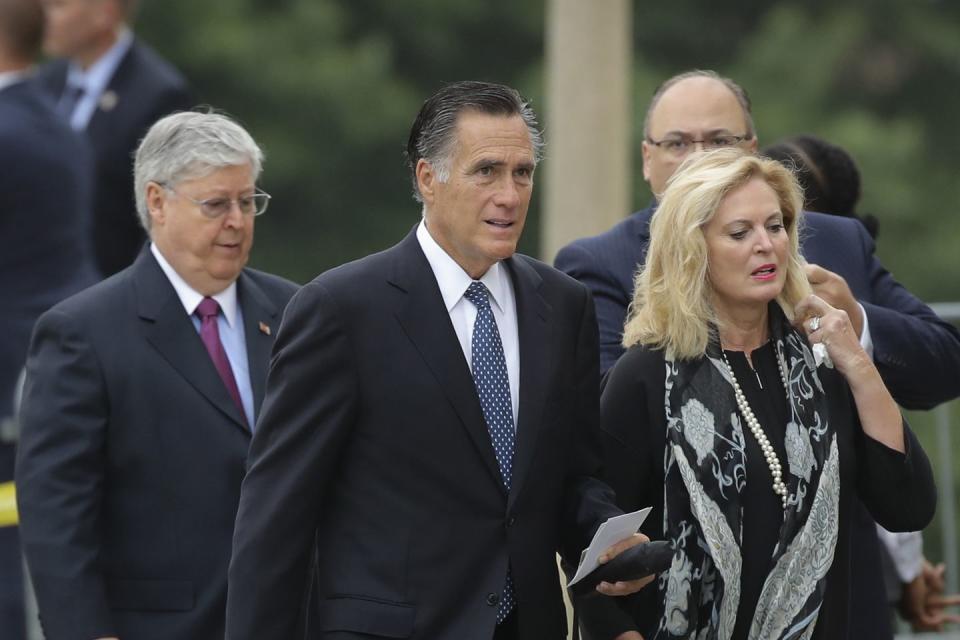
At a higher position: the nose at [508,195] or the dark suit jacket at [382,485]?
the nose at [508,195]

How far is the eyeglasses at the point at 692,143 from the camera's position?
16.5 feet

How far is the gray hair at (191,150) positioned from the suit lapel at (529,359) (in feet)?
3.43

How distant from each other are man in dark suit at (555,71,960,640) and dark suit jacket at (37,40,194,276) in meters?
2.80

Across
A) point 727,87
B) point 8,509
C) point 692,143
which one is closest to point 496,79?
point 8,509

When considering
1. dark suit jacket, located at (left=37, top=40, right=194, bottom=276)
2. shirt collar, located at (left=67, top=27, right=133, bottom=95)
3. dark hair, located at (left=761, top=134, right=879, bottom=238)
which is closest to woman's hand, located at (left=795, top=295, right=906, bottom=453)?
dark hair, located at (left=761, top=134, right=879, bottom=238)

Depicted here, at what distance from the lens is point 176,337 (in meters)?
4.87

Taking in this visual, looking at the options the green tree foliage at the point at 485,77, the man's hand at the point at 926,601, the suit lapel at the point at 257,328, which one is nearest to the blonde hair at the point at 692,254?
the suit lapel at the point at 257,328

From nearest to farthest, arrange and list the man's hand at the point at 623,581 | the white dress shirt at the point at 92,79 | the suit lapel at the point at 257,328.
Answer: the man's hand at the point at 623,581
the suit lapel at the point at 257,328
the white dress shirt at the point at 92,79

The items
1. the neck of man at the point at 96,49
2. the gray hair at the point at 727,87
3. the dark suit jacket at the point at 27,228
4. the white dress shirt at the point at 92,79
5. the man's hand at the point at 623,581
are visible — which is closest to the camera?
the man's hand at the point at 623,581

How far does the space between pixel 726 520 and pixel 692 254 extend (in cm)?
62

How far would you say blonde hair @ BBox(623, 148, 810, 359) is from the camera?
13.9ft

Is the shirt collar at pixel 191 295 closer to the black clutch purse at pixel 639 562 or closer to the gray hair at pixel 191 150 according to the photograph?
the gray hair at pixel 191 150

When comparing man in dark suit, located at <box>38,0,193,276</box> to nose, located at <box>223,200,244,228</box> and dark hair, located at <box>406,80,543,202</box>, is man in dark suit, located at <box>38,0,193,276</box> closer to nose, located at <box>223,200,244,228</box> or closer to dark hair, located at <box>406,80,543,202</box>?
nose, located at <box>223,200,244,228</box>

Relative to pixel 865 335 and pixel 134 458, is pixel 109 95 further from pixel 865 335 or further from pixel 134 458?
pixel 865 335
